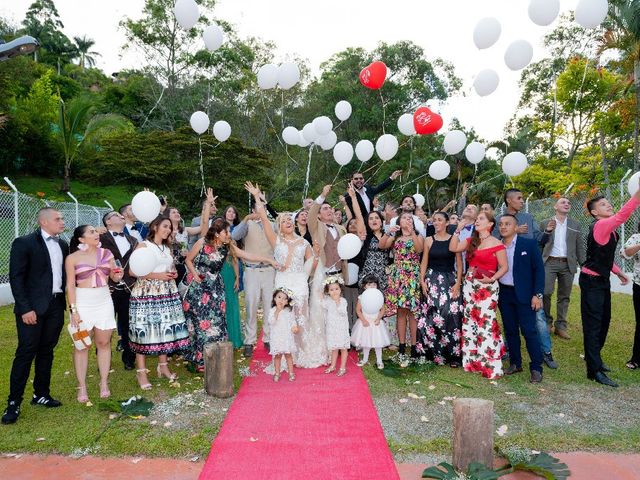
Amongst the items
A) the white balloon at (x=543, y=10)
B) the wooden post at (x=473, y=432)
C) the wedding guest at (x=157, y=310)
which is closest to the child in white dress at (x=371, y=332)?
the wedding guest at (x=157, y=310)

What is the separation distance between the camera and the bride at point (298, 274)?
568 centimetres

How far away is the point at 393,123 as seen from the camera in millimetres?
26391

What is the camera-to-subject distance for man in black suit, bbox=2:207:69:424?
4.19m

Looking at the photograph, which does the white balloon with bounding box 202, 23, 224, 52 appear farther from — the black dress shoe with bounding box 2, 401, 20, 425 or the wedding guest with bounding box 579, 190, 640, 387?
the wedding guest with bounding box 579, 190, 640, 387

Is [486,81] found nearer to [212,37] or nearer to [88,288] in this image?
[212,37]

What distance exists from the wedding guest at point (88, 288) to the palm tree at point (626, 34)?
1346 cm

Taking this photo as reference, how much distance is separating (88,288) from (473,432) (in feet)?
11.4

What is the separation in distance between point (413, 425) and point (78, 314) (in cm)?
308

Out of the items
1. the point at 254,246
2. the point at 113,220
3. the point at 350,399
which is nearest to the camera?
the point at 350,399

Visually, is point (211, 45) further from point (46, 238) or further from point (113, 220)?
point (46, 238)

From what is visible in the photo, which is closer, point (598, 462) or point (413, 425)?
point (598, 462)

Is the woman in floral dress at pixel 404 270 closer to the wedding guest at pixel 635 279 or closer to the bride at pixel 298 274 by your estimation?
the bride at pixel 298 274

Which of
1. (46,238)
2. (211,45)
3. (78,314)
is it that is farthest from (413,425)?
(211,45)

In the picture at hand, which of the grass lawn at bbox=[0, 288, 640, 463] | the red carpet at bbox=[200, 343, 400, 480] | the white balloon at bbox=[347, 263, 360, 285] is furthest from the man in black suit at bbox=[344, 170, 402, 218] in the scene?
the red carpet at bbox=[200, 343, 400, 480]
